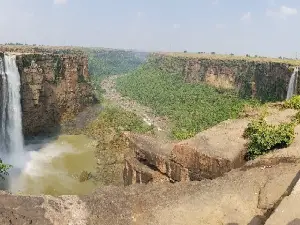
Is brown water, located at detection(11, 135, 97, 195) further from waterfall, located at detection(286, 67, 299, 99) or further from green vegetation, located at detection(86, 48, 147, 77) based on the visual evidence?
green vegetation, located at detection(86, 48, 147, 77)

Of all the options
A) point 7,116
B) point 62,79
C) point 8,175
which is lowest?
point 8,175

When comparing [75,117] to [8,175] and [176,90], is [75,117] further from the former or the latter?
[176,90]

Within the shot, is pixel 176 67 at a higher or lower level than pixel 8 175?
higher

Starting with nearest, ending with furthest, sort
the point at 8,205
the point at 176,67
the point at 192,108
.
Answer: the point at 8,205, the point at 192,108, the point at 176,67

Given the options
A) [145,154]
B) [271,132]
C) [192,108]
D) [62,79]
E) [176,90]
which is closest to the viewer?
[271,132]

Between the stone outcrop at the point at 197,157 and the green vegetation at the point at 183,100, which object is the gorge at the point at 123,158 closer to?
the stone outcrop at the point at 197,157

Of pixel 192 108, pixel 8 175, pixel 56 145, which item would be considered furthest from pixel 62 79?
pixel 192 108

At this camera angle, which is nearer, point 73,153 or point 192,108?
point 73,153

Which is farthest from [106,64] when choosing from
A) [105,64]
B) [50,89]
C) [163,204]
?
[163,204]
